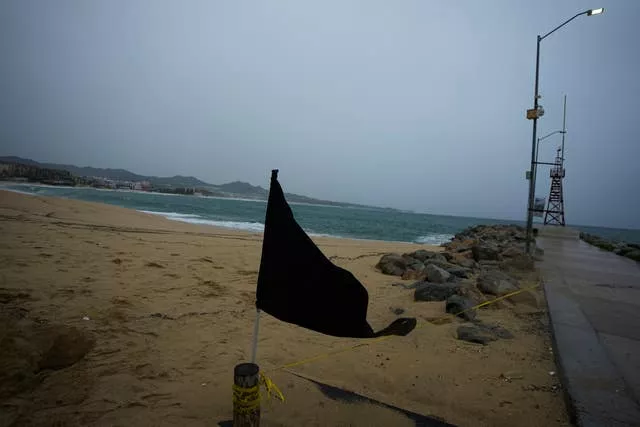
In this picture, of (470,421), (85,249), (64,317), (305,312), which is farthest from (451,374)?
(85,249)

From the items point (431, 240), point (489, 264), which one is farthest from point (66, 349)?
point (431, 240)

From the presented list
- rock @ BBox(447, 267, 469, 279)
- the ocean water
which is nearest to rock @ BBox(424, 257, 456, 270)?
rock @ BBox(447, 267, 469, 279)

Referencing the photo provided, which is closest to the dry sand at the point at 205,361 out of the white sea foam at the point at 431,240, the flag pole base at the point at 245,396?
the flag pole base at the point at 245,396

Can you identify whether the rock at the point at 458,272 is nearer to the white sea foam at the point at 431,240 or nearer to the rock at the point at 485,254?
the rock at the point at 485,254

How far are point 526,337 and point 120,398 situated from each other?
521 centimetres

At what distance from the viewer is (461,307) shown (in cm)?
561

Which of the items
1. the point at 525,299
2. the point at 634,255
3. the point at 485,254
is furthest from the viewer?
the point at 634,255

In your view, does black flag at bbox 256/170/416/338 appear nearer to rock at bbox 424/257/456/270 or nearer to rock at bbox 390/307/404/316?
rock at bbox 390/307/404/316

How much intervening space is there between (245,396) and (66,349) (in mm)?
2619

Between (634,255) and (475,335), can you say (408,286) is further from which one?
(634,255)

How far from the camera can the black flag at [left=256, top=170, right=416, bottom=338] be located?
2750 mm

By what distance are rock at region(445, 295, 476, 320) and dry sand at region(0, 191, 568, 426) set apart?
0.26 metres

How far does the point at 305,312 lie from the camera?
2.78 metres

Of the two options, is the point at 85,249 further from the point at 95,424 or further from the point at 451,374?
the point at 451,374
